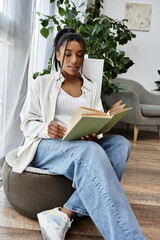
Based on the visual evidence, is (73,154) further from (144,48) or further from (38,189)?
(144,48)

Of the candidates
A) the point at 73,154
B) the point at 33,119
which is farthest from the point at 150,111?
the point at 73,154

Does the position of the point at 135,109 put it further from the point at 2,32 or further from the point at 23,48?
the point at 2,32

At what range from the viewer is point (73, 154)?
1.18m

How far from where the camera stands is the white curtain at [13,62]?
1.66 metres

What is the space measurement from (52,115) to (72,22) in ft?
3.90

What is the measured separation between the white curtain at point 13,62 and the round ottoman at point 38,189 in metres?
0.50

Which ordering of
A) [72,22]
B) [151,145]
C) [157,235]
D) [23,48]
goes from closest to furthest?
[157,235] < [23,48] < [72,22] < [151,145]

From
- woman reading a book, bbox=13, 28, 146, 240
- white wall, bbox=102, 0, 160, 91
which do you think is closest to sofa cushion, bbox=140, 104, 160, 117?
white wall, bbox=102, 0, 160, 91

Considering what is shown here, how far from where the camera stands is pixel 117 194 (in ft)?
3.48

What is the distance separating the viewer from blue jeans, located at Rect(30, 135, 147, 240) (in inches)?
40.4

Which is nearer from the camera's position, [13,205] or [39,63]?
[13,205]

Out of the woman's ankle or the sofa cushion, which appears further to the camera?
the sofa cushion

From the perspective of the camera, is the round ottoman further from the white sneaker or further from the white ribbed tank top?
the white ribbed tank top

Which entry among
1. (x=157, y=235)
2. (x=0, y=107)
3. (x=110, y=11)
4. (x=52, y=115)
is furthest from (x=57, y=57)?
(x=110, y=11)
